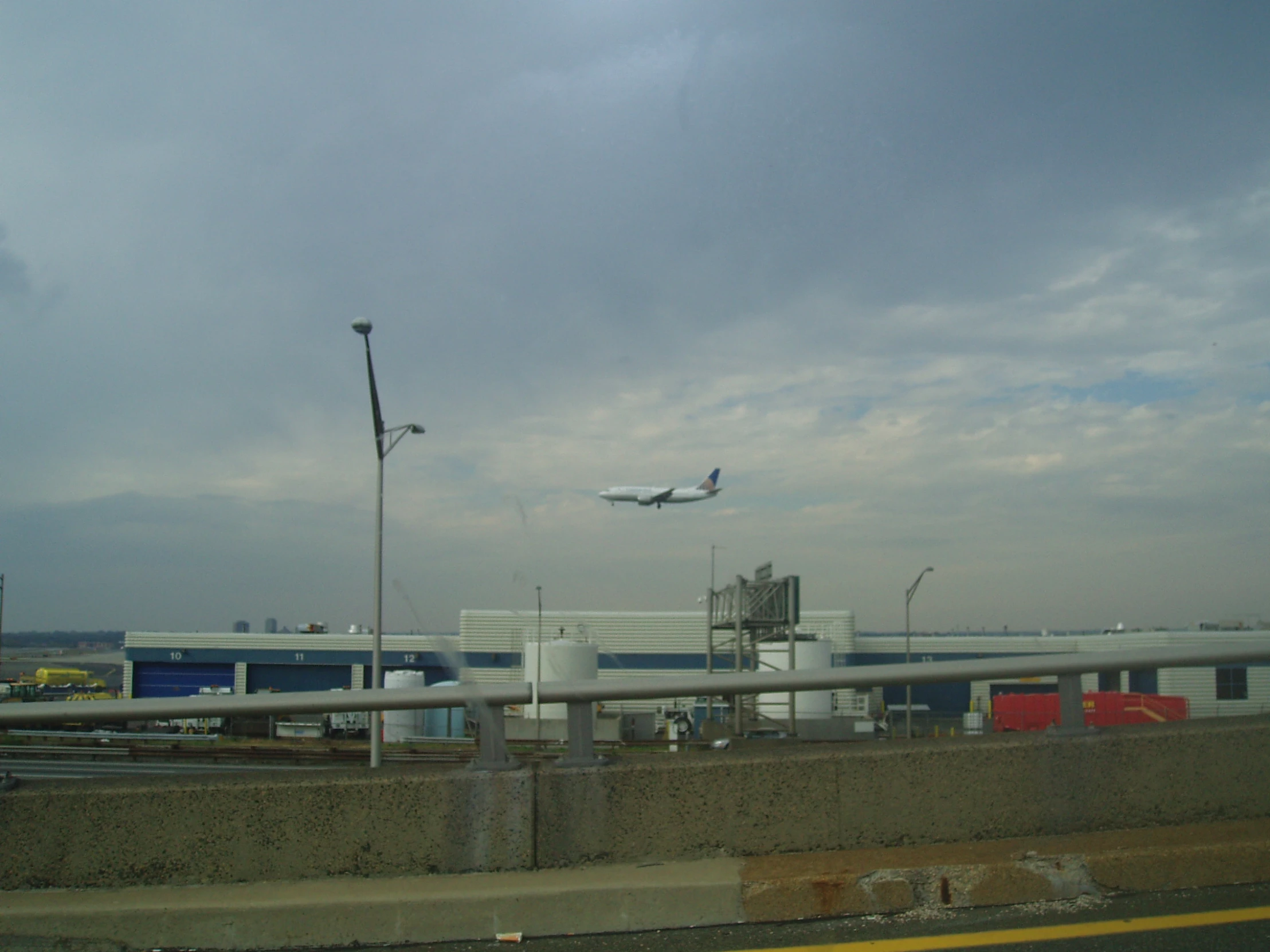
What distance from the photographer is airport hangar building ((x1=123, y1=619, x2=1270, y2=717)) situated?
43.1 meters

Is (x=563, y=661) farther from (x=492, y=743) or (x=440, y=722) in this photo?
(x=492, y=743)

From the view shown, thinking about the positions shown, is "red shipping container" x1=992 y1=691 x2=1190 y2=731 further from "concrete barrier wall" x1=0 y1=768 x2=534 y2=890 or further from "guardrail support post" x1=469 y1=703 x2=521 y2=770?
"concrete barrier wall" x1=0 y1=768 x2=534 y2=890

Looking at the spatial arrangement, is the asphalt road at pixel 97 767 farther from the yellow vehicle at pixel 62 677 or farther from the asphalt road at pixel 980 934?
the asphalt road at pixel 980 934

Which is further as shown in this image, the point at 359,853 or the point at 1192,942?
the point at 359,853

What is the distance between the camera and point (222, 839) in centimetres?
484

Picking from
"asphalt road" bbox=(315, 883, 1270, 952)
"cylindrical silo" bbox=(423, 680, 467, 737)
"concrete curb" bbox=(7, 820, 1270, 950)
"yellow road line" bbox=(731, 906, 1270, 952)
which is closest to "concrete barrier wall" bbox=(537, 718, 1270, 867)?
"concrete curb" bbox=(7, 820, 1270, 950)

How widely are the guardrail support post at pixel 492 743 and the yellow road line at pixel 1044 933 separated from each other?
5.16 ft

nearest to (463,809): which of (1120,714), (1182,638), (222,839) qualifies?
(222,839)

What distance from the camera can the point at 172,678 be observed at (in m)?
46.9

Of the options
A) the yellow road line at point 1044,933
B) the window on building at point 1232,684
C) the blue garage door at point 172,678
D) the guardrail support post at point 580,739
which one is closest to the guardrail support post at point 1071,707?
the yellow road line at point 1044,933

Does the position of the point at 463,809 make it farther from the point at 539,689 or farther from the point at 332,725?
the point at 332,725

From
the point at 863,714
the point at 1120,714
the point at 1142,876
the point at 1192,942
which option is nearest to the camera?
the point at 1192,942

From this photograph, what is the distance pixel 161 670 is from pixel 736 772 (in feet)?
159

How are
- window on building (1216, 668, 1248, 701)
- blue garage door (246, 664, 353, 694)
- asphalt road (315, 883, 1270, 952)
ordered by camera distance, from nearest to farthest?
asphalt road (315, 883, 1270, 952)
window on building (1216, 668, 1248, 701)
blue garage door (246, 664, 353, 694)
